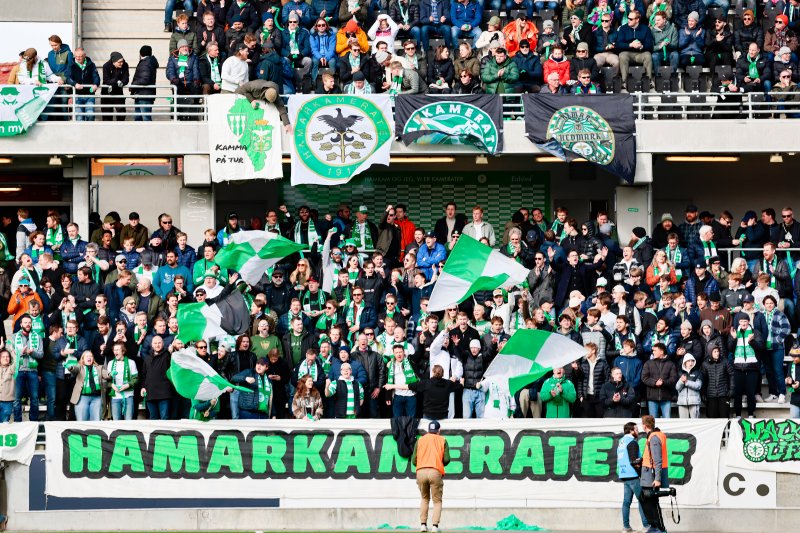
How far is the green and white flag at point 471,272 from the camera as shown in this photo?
77.3 ft

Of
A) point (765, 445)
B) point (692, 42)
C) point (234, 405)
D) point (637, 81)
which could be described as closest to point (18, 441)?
point (234, 405)

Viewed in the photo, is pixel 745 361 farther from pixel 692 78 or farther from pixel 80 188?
pixel 80 188

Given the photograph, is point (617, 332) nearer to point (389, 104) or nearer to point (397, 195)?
point (389, 104)

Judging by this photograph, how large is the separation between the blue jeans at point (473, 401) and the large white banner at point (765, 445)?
348 cm

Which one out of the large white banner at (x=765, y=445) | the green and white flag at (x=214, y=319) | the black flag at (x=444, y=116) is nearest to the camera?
the large white banner at (x=765, y=445)

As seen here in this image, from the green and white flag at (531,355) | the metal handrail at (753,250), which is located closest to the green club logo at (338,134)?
the metal handrail at (753,250)

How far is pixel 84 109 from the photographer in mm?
29297

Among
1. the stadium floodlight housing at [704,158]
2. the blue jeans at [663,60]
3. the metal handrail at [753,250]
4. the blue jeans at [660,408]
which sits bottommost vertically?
the blue jeans at [660,408]

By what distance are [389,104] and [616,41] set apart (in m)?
4.43

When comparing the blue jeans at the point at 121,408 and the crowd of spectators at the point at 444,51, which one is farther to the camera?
the crowd of spectators at the point at 444,51

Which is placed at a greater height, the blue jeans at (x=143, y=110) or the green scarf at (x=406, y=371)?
the blue jeans at (x=143, y=110)

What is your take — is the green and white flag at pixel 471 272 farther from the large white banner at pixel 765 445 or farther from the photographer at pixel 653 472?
the large white banner at pixel 765 445

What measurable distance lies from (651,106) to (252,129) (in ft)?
23.2

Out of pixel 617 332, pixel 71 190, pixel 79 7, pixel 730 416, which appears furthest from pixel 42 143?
pixel 730 416
